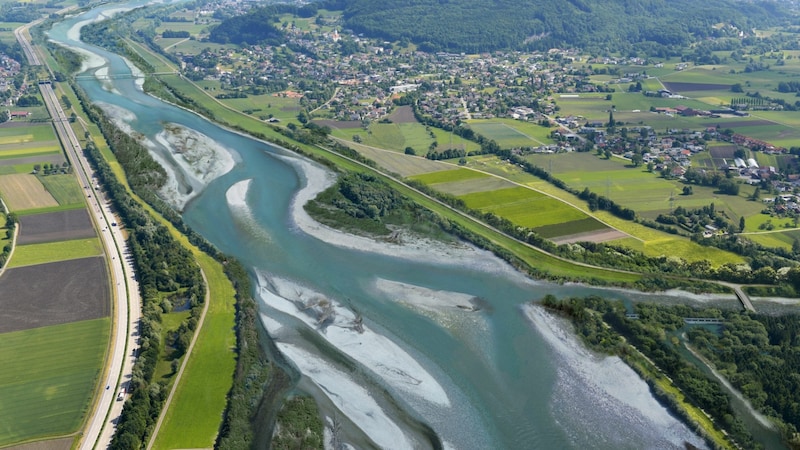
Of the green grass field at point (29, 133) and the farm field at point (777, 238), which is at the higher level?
the green grass field at point (29, 133)

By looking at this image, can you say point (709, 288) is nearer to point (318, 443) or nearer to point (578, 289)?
point (578, 289)

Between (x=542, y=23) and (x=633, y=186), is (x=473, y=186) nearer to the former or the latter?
(x=633, y=186)

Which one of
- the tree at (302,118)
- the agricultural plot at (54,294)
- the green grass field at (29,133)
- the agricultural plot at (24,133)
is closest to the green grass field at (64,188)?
the agricultural plot at (54,294)

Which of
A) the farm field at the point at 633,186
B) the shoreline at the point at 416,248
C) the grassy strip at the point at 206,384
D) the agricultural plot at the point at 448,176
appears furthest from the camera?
the agricultural plot at the point at 448,176

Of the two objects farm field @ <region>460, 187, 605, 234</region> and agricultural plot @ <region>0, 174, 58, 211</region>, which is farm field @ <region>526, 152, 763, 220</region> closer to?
farm field @ <region>460, 187, 605, 234</region>

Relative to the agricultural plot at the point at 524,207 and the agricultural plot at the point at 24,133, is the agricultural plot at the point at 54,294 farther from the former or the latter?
the agricultural plot at the point at 24,133

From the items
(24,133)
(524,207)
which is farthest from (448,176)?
(24,133)

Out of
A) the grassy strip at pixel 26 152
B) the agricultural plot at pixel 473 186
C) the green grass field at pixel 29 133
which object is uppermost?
the green grass field at pixel 29 133

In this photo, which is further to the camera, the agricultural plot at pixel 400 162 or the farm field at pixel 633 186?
the agricultural plot at pixel 400 162
